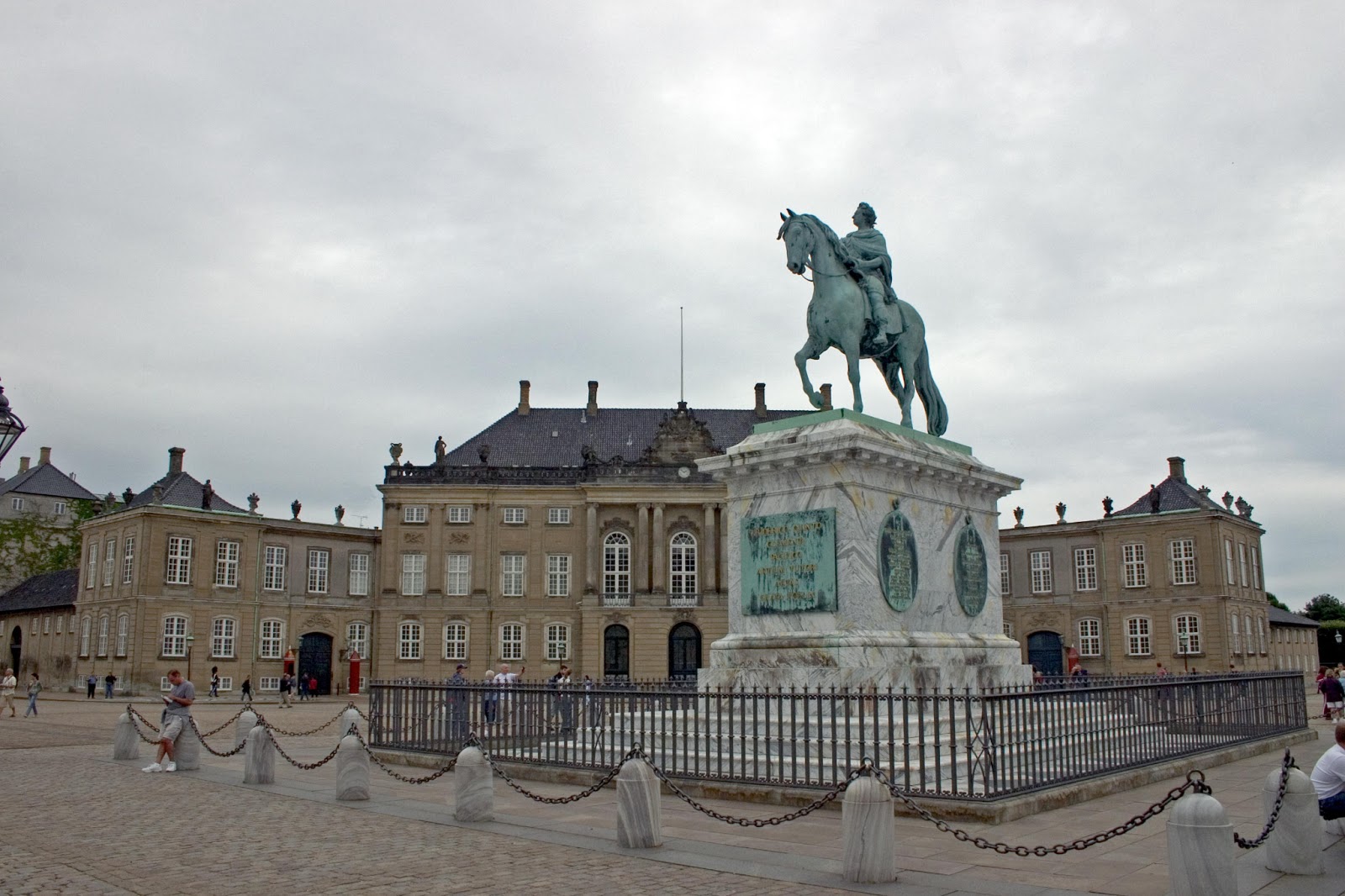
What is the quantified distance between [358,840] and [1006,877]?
5.40 meters

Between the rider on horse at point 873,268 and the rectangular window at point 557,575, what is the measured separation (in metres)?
45.2

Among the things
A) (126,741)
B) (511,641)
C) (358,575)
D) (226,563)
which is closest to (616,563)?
(511,641)

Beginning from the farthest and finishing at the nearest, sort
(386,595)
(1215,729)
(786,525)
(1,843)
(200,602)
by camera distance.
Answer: (386,595), (200,602), (1215,729), (786,525), (1,843)

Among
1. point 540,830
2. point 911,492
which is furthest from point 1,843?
point 911,492

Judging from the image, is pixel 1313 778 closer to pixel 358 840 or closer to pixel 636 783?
pixel 636 783

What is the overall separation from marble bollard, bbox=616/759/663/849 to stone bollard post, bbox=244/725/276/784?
6806mm

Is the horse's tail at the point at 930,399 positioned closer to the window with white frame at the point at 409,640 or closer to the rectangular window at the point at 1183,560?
the rectangular window at the point at 1183,560

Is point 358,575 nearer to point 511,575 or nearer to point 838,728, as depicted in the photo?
point 511,575

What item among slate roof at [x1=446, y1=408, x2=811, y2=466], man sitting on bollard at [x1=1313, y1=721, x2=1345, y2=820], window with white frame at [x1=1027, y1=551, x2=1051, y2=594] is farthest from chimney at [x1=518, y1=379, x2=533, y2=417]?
man sitting on bollard at [x1=1313, y1=721, x2=1345, y2=820]

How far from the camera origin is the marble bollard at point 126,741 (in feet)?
56.9

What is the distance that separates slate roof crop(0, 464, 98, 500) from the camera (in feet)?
243

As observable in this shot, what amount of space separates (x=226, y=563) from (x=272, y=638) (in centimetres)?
439

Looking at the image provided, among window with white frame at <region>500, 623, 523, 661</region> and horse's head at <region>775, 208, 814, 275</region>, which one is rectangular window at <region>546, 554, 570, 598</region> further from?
horse's head at <region>775, 208, 814, 275</region>

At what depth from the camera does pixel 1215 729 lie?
1619 cm
